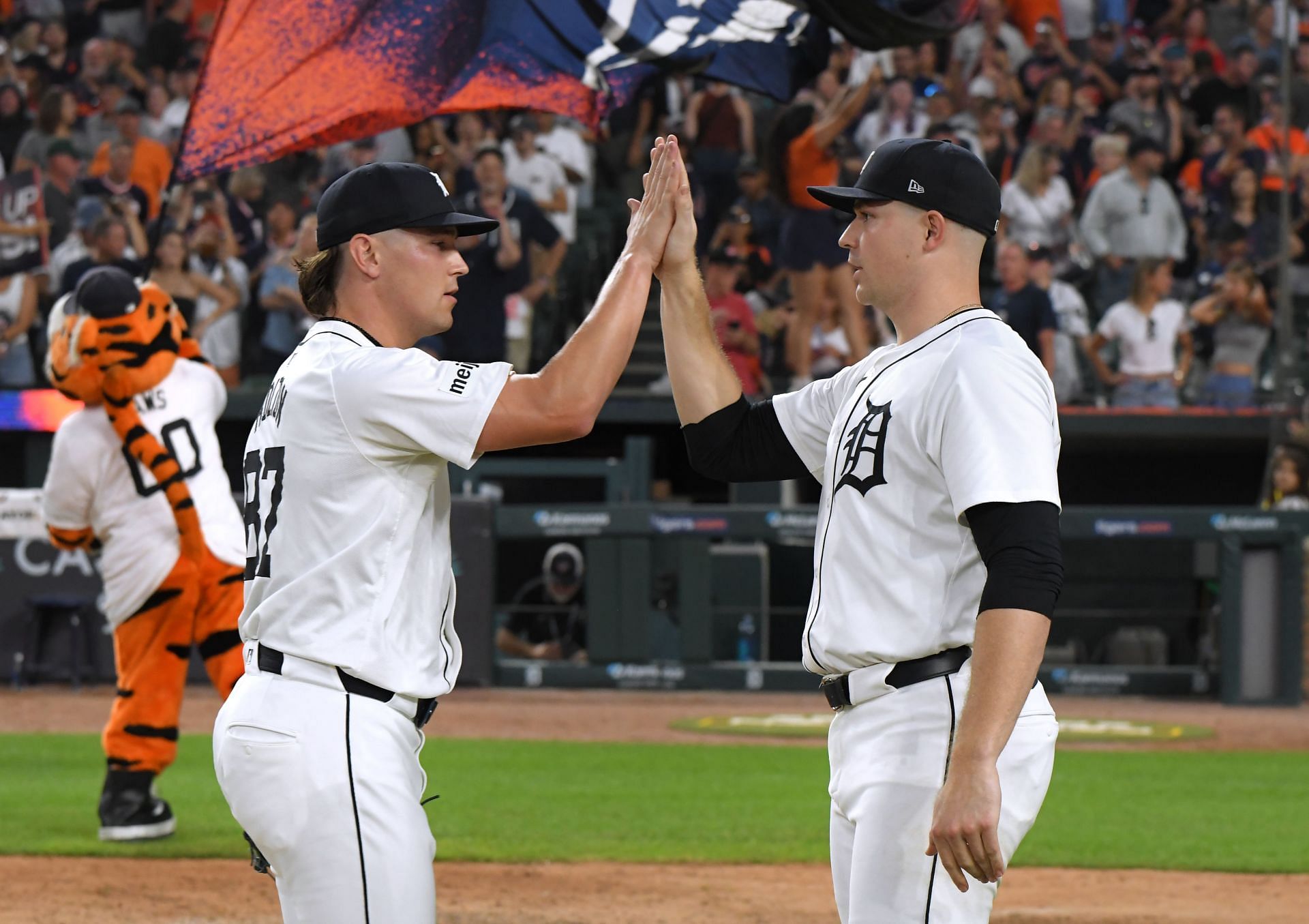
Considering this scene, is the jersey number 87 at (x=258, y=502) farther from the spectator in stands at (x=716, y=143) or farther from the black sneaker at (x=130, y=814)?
the spectator in stands at (x=716, y=143)

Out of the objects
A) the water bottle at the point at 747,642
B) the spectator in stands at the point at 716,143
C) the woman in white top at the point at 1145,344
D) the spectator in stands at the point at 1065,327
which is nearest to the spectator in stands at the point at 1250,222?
the woman in white top at the point at 1145,344

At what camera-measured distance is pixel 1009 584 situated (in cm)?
288

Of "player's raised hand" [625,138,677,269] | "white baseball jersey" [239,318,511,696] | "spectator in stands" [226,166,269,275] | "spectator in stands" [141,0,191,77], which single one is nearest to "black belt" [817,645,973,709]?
"white baseball jersey" [239,318,511,696]

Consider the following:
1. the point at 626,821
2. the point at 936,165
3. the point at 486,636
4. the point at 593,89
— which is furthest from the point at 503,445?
the point at 486,636

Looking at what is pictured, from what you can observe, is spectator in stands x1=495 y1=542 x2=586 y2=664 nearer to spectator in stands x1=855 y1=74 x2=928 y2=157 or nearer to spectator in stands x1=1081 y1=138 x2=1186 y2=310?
spectator in stands x1=855 y1=74 x2=928 y2=157

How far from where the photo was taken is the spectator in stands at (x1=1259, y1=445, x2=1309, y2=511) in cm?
1222

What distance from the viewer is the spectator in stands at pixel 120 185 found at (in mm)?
14797

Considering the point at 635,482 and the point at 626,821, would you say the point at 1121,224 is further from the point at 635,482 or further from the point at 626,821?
the point at 626,821

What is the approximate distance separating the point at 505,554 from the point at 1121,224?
582 centimetres

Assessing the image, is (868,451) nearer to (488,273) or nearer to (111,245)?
(488,273)

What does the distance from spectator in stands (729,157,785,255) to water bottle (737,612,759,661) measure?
377cm

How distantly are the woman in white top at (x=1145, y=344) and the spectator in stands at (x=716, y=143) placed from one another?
11.7ft

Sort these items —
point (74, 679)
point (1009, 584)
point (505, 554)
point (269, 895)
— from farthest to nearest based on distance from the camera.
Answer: point (505, 554)
point (74, 679)
point (269, 895)
point (1009, 584)

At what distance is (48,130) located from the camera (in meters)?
15.3
